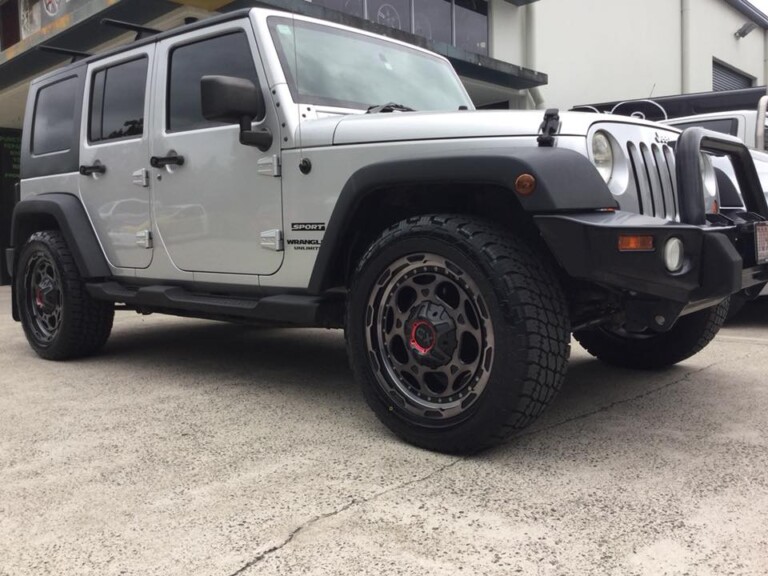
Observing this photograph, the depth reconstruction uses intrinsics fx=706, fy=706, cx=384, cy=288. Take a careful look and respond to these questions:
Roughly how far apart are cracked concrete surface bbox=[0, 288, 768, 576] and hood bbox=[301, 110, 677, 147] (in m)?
1.23

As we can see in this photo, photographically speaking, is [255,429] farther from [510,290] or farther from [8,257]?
[8,257]

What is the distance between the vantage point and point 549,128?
8.29 feet

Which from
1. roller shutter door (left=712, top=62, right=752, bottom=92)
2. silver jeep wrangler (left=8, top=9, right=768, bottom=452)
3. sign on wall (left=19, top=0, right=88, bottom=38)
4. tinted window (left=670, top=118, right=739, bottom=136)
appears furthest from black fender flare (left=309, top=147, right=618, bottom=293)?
roller shutter door (left=712, top=62, right=752, bottom=92)

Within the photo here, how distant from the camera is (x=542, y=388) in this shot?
2.52m

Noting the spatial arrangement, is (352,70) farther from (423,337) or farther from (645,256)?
(645,256)

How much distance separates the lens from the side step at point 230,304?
10.5 feet

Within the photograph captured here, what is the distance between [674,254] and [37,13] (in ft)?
37.0

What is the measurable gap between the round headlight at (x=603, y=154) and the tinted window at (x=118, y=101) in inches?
108

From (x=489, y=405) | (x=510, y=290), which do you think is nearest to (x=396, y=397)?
(x=489, y=405)

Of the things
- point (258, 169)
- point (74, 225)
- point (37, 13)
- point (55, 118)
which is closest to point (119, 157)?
point (74, 225)

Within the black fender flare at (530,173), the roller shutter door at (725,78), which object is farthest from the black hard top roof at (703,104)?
the roller shutter door at (725,78)

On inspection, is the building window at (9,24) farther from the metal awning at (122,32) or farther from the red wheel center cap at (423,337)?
the red wheel center cap at (423,337)

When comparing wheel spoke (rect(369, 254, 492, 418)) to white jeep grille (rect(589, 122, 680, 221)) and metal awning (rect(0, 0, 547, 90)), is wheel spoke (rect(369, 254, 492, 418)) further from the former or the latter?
metal awning (rect(0, 0, 547, 90))

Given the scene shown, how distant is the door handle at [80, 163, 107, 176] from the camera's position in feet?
14.6
